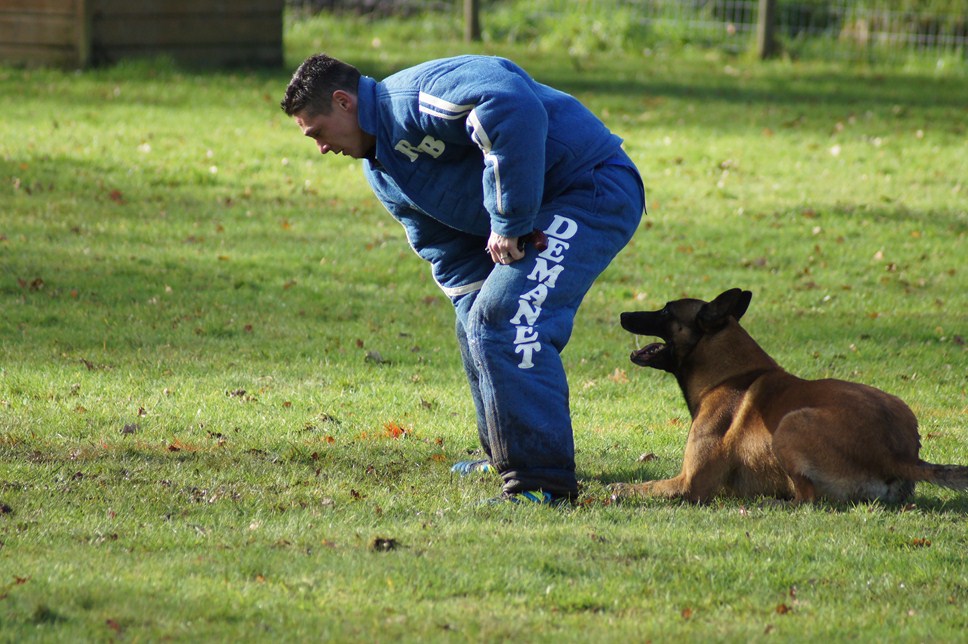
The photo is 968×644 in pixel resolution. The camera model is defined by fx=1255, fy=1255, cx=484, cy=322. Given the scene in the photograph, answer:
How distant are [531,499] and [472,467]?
725mm

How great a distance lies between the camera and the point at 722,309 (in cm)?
602

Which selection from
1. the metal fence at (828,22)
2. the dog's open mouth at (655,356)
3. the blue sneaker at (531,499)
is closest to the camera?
the blue sneaker at (531,499)

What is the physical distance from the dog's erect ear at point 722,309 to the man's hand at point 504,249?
1.27 metres

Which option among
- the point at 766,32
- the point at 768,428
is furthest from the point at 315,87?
the point at 766,32

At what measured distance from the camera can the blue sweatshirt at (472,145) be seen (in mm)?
4852

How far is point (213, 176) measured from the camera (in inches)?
523

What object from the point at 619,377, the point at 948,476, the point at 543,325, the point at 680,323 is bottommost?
the point at 619,377

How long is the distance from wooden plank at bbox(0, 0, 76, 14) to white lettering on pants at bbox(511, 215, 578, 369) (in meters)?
12.5

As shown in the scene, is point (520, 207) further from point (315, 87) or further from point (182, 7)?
point (182, 7)

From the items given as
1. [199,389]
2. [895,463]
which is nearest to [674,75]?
[199,389]

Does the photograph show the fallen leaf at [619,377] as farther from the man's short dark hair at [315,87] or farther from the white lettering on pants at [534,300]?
the man's short dark hair at [315,87]

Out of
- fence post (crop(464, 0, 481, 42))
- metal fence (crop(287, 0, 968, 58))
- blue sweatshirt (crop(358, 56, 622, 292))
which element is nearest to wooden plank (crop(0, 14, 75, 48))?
fence post (crop(464, 0, 481, 42))

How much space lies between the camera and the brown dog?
5.41 m

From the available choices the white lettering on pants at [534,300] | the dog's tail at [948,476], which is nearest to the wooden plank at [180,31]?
the white lettering on pants at [534,300]
